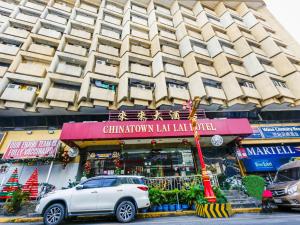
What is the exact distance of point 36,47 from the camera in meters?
21.8

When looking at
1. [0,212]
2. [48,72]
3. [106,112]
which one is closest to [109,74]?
[106,112]

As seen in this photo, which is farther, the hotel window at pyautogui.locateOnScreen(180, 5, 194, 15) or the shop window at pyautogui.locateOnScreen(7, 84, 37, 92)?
the hotel window at pyautogui.locateOnScreen(180, 5, 194, 15)

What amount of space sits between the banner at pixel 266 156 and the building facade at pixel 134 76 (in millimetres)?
1191

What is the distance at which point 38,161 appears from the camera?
1519 cm

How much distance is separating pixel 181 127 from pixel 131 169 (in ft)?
17.6

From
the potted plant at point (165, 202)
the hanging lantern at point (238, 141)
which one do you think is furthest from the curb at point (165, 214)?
the hanging lantern at point (238, 141)

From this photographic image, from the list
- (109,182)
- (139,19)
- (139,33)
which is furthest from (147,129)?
(139,19)

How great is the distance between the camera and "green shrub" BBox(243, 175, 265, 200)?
12.0m

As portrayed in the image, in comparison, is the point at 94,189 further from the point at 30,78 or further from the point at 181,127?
the point at 30,78

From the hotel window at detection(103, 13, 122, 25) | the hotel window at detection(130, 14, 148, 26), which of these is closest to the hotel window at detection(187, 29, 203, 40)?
the hotel window at detection(130, 14, 148, 26)

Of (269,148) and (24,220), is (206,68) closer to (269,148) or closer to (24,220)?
(269,148)

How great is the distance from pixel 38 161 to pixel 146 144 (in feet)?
27.7

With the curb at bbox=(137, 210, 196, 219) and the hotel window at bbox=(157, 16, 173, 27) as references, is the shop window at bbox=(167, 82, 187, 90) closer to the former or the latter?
the hotel window at bbox=(157, 16, 173, 27)

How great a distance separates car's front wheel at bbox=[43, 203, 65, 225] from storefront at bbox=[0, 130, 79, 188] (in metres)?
7.81
